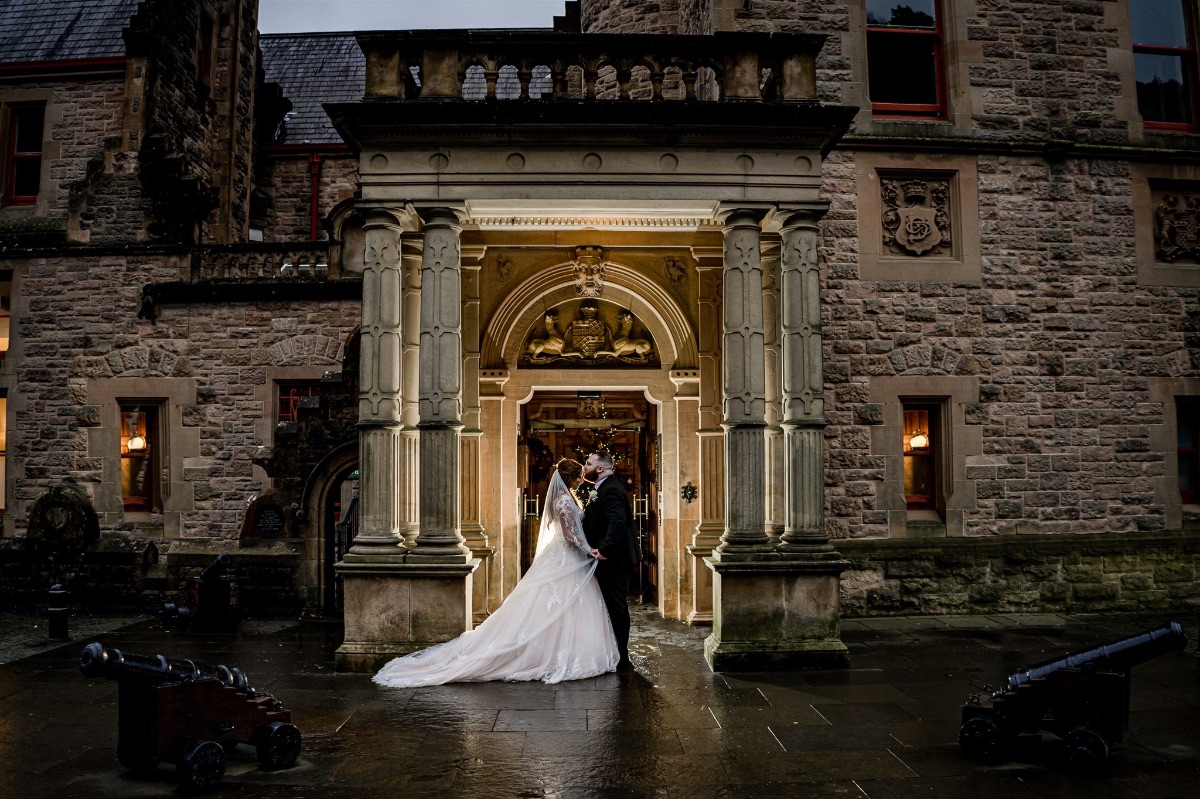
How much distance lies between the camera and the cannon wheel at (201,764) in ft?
17.5

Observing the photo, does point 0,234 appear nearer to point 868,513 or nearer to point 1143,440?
point 868,513

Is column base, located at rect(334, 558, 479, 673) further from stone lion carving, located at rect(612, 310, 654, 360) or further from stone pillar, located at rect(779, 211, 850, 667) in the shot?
stone lion carving, located at rect(612, 310, 654, 360)

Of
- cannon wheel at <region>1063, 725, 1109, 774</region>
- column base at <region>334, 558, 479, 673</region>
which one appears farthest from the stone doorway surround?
cannon wheel at <region>1063, 725, 1109, 774</region>

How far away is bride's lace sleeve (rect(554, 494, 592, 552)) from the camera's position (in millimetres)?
9141

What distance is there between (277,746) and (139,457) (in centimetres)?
1210

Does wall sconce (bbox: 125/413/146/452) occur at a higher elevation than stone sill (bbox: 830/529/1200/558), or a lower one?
higher

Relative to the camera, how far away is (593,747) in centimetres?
626

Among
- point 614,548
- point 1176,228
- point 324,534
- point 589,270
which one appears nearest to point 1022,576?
point 1176,228

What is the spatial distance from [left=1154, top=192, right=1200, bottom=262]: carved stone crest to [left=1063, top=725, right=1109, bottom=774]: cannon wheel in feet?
31.9

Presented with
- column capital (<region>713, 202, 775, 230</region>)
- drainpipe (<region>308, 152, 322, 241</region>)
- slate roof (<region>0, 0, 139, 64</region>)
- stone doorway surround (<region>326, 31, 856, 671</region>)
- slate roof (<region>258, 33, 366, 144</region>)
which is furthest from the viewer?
slate roof (<region>258, 33, 366, 144</region>)

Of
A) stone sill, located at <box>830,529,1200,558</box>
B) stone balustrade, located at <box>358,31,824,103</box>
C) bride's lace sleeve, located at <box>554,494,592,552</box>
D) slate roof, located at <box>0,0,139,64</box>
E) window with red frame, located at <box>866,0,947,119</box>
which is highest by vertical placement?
slate roof, located at <box>0,0,139,64</box>

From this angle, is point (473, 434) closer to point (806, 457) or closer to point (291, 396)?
point (806, 457)

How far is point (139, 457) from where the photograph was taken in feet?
52.4

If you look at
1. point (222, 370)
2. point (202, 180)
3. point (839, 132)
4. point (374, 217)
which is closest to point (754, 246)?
point (839, 132)
